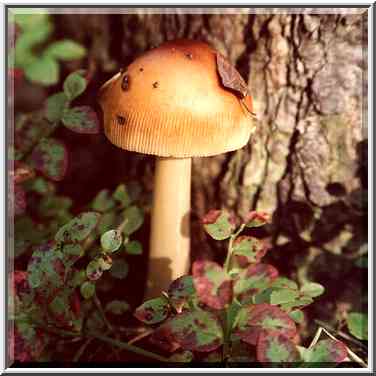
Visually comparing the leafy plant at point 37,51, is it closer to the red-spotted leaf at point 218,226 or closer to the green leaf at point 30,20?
the green leaf at point 30,20

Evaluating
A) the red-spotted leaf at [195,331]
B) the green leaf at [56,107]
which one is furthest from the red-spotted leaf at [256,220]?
the green leaf at [56,107]

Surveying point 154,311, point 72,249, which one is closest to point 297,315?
point 154,311

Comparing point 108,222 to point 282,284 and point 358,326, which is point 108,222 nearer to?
point 282,284

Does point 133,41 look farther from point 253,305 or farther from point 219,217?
point 253,305

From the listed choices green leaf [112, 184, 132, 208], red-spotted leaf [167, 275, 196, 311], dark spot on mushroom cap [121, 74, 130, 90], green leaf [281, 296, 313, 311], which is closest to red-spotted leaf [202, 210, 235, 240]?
red-spotted leaf [167, 275, 196, 311]

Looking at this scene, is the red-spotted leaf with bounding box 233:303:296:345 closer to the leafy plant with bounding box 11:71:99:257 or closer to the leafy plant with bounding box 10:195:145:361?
the leafy plant with bounding box 10:195:145:361
